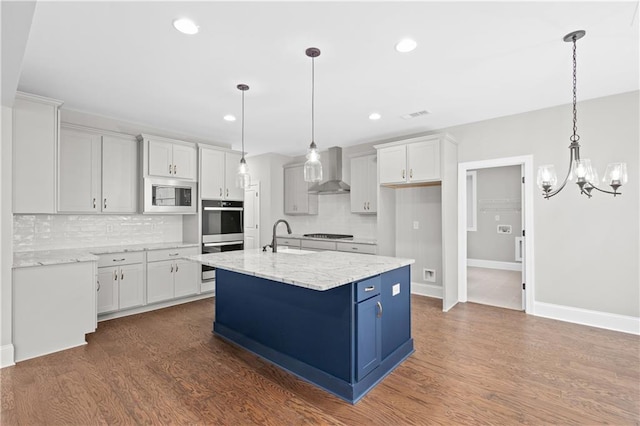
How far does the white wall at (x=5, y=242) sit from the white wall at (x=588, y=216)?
18.0 feet

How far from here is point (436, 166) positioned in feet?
14.4

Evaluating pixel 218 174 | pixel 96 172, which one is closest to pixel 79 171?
pixel 96 172

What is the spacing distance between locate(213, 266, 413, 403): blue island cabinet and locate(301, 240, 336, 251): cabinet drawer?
2.44 m

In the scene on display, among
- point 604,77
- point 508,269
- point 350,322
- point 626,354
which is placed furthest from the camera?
point 508,269

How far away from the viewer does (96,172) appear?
4086 mm

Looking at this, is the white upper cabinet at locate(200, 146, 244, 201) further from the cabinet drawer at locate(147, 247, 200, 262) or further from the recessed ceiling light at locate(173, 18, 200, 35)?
the recessed ceiling light at locate(173, 18, 200, 35)

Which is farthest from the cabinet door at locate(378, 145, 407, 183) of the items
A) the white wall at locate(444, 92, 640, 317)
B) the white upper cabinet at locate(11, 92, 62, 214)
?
the white upper cabinet at locate(11, 92, 62, 214)

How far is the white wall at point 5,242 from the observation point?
2754 millimetres

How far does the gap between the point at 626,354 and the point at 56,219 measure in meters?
6.40

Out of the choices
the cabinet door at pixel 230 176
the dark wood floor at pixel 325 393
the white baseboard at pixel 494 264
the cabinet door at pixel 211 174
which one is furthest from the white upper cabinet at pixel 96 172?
the white baseboard at pixel 494 264

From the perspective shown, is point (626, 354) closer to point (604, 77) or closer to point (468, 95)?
point (604, 77)

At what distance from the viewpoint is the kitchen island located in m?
2.26

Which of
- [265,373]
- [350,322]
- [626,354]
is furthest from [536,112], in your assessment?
[265,373]

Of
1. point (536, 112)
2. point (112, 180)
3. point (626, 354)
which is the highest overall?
point (536, 112)
